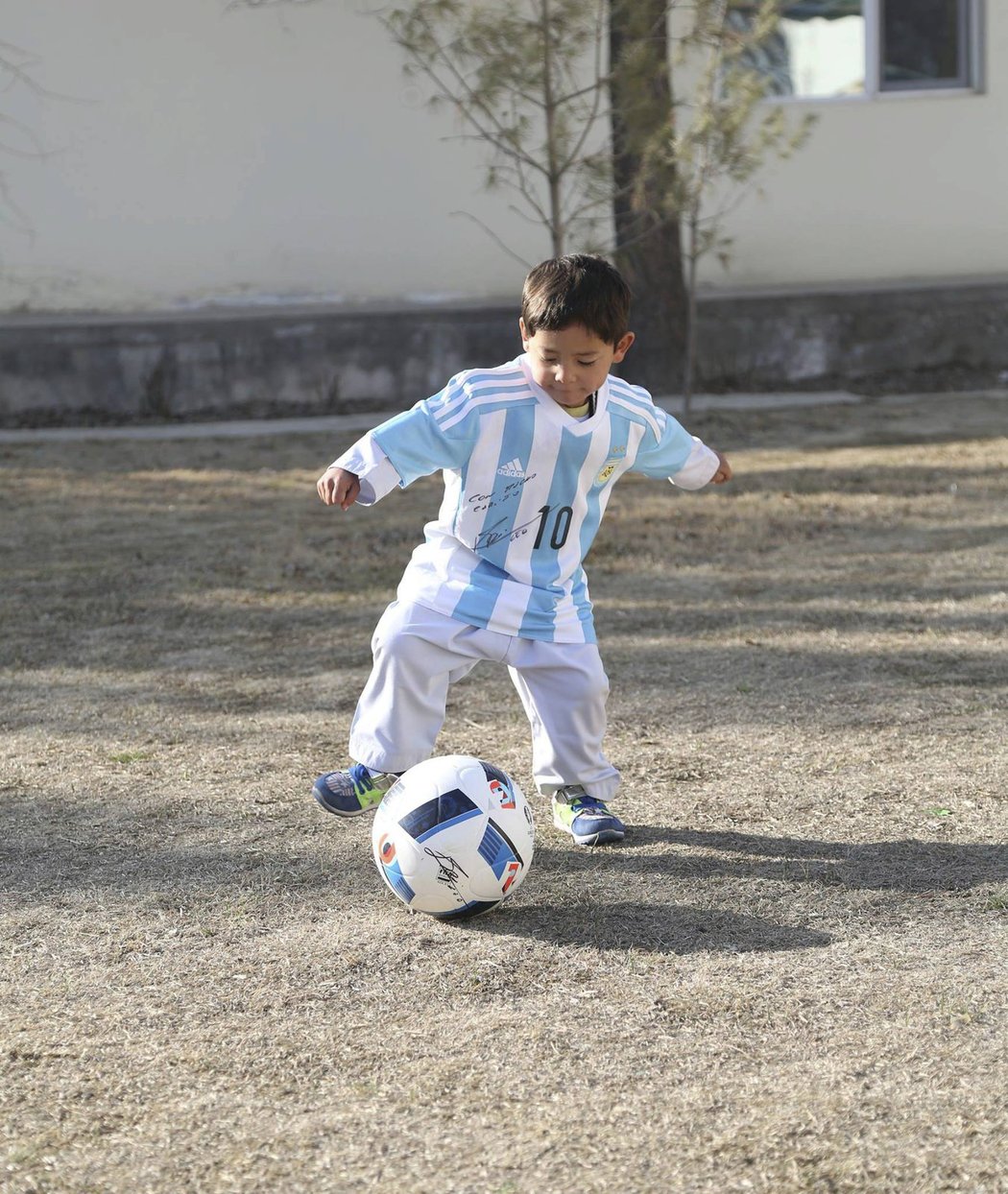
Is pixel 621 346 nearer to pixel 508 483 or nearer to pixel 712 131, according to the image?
pixel 508 483

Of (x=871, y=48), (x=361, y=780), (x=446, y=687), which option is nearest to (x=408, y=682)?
(x=446, y=687)

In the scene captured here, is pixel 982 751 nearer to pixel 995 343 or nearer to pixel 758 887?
pixel 758 887

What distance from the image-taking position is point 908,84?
36.4 ft

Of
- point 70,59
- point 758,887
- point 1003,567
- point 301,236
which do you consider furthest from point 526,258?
point 758,887

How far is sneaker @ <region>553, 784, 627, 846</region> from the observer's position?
3348 millimetres

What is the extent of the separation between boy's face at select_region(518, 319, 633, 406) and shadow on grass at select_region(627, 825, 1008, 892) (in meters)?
1.01

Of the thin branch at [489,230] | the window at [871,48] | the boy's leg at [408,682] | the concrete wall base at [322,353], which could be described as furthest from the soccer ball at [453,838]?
the window at [871,48]

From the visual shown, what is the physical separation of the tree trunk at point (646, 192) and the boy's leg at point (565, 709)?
574cm

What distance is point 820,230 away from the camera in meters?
10.9

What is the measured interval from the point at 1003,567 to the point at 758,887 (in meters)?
3.09

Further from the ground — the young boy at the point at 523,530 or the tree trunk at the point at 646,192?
the tree trunk at the point at 646,192

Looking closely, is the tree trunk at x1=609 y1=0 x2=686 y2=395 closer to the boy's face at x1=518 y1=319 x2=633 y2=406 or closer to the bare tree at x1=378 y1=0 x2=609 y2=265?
the bare tree at x1=378 y1=0 x2=609 y2=265

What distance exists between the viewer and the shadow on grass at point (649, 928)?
2.86m
